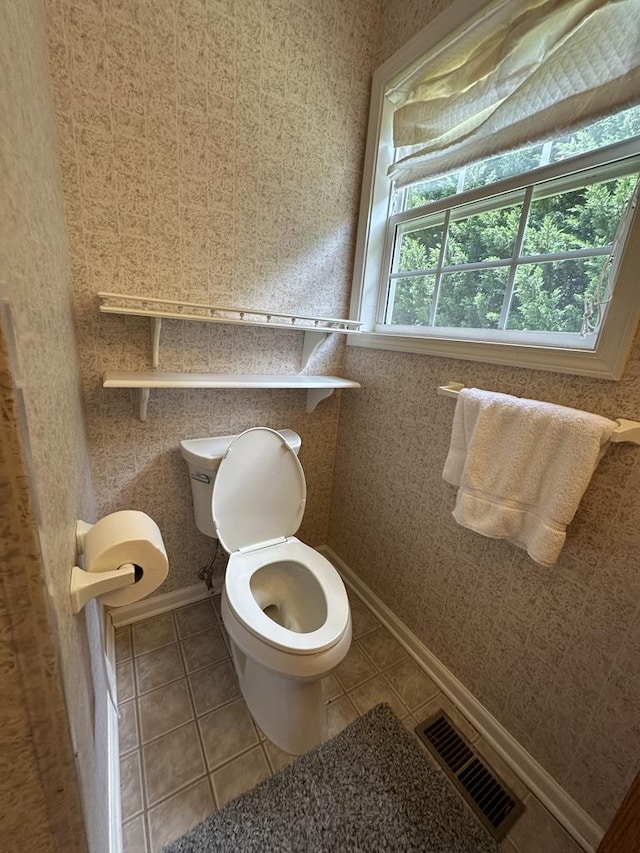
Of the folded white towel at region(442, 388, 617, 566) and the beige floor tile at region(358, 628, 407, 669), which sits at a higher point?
the folded white towel at region(442, 388, 617, 566)

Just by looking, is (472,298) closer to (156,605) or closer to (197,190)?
(197,190)

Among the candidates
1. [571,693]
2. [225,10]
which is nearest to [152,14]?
[225,10]

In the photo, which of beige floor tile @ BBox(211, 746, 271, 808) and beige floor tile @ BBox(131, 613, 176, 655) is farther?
beige floor tile @ BBox(131, 613, 176, 655)

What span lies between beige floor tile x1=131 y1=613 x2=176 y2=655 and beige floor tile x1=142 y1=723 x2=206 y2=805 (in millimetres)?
353

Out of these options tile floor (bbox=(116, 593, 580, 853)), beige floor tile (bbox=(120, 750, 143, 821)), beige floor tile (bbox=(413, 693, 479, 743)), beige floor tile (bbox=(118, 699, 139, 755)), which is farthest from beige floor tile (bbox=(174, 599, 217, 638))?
beige floor tile (bbox=(413, 693, 479, 743))

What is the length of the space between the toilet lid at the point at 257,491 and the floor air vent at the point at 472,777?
32.9 inches

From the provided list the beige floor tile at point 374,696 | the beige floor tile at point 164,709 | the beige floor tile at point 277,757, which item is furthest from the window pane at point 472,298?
the beige floor tile at point 164,709

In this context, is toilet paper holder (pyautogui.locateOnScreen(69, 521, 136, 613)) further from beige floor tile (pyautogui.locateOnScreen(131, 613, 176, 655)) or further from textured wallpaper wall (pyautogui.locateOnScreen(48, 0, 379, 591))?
beige floor tile (pyautogui.locateOnScreen(131, 613, 176, 655))

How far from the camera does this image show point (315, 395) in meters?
1.56

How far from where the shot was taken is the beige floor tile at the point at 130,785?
0.93 m

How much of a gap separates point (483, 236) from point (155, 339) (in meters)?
1.19

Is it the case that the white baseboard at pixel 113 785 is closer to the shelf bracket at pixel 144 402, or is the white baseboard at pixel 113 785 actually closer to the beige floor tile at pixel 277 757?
the beige floor tile at pixel 277 757

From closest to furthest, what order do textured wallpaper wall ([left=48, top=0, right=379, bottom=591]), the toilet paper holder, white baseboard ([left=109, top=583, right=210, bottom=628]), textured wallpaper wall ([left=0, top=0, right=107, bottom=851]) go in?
1. textured wallpaper wall ([left=0, top=0, right=107, bottom=851])
2. the toilet paper holder
3. textured wallpaper wall ([left=48, top=0, right=379, bottom=591])
4. white baseboard ([left=109, top=583, right=210, bottom=628])

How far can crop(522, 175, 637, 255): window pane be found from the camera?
88cm
